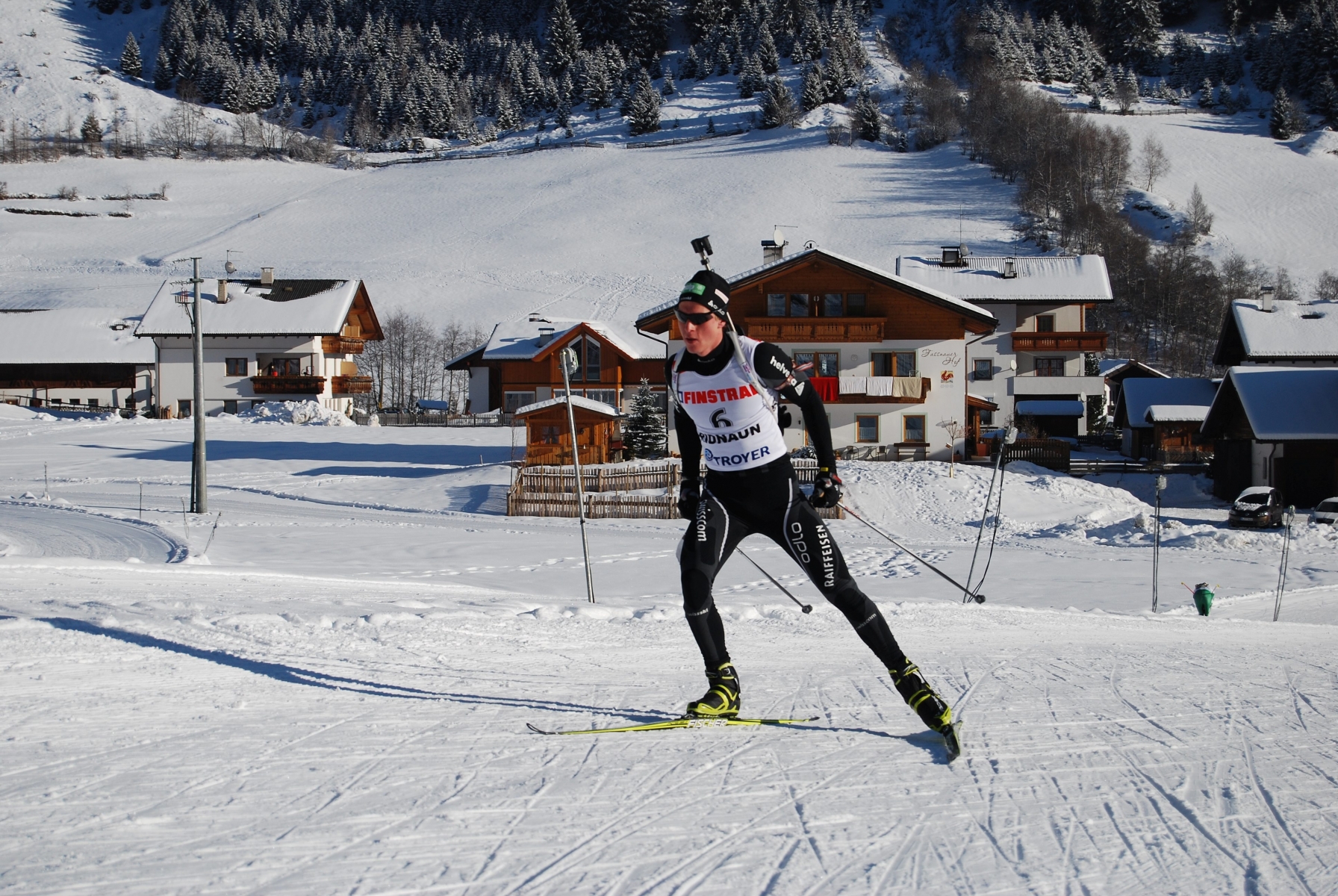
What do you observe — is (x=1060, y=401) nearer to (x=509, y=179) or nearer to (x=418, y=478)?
(x=418, y=478)

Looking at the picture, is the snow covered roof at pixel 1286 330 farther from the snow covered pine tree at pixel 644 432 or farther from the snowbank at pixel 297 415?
the snowbank at pixel 297 415

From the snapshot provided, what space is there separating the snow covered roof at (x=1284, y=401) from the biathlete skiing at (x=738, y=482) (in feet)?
102

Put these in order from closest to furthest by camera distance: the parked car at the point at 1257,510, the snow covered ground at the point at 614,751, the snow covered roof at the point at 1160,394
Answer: the snow covered ground at the point at 614,751, the parked car at the point at 1257,510, the snow covered roof at the point at 1160,394

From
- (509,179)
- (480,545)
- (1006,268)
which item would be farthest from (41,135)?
(480,545)

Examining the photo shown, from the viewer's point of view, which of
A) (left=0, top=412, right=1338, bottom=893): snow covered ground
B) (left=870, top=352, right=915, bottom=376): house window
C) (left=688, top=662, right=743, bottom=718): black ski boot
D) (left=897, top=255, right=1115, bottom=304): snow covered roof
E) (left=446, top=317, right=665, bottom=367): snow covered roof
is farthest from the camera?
(left=446, top=317, right=665, bottom=367): snow covered roof

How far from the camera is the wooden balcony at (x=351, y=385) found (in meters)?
63.3

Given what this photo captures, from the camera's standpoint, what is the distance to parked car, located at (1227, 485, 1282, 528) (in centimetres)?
2648

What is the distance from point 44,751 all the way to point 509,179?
121 m

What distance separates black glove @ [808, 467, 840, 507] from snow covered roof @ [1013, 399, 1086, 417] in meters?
54.2

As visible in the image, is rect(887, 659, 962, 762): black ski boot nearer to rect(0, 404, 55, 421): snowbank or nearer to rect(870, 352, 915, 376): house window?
rect(870, 352, 915, 376): house window

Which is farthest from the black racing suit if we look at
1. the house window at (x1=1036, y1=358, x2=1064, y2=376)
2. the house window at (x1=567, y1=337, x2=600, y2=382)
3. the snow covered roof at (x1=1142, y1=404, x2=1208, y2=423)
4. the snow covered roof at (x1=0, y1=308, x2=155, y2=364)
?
the snow covered roof at (x1=0, y1=308, x2=155, y2=364)

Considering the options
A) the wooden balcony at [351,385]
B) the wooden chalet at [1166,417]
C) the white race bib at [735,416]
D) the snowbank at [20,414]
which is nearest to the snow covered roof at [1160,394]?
the wooden chalet at [1166,417]

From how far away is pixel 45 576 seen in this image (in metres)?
10.5

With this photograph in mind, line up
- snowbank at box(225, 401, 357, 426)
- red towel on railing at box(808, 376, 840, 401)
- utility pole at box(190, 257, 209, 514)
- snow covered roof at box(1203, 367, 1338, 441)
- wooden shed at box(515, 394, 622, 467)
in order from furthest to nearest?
snowbank at box(225, 401, 357, 426)
red towel on railing at box(808, 376, 840, 401)
wooden shed at box(515, 394, 622, 467)
snow covered roof at box(1203, 367, 1338, 441)
utility pole at box(190, 257, 209, 514)
